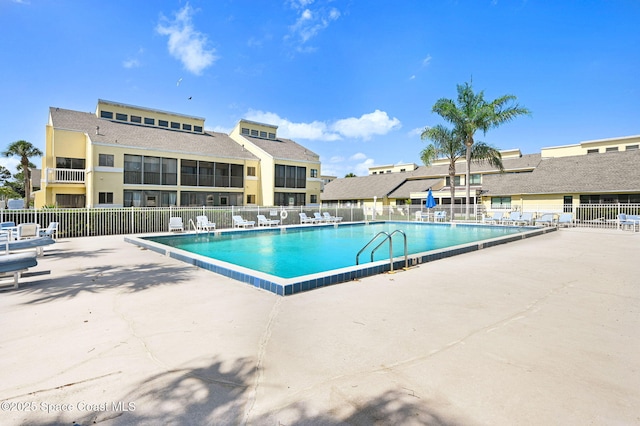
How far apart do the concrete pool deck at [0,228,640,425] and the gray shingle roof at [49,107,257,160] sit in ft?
71.1

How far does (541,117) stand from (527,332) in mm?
30404

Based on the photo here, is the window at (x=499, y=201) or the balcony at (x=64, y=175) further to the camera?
the window at (x=499, y=201)

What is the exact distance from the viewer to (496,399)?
2504 mm

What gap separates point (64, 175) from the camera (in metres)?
24.3

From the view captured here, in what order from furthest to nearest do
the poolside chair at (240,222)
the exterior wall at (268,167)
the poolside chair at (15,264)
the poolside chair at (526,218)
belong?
the exterior wall at (268,167) < the poolside chair at (526,218) < the poolside chair at (240,222) < the poolside chair at (15,264)

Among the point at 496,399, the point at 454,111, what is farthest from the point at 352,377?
the point at 454,111

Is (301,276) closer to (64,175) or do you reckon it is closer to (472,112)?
(64,175)

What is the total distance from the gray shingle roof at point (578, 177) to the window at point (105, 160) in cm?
3481

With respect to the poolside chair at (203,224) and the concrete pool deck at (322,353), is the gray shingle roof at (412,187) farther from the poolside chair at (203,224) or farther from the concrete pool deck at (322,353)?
the concrete pool deck at (322,353)

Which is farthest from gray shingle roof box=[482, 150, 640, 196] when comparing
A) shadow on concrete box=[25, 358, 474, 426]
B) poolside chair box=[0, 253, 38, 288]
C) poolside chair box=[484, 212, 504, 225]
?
poolside chair box=[0, 253, 38, 288]

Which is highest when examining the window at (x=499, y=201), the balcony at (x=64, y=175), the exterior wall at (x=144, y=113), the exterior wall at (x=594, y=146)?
the exterior wall at (x=144, y=113)

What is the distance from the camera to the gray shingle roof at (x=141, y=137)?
24.5m

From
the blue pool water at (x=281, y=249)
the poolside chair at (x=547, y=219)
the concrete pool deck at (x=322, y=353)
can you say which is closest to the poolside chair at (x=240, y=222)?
the blue pool water at (x=281, y=249)

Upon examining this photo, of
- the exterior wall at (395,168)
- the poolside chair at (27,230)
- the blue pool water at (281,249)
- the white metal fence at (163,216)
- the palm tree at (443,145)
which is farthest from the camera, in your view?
the exterior wall at (395,168)
